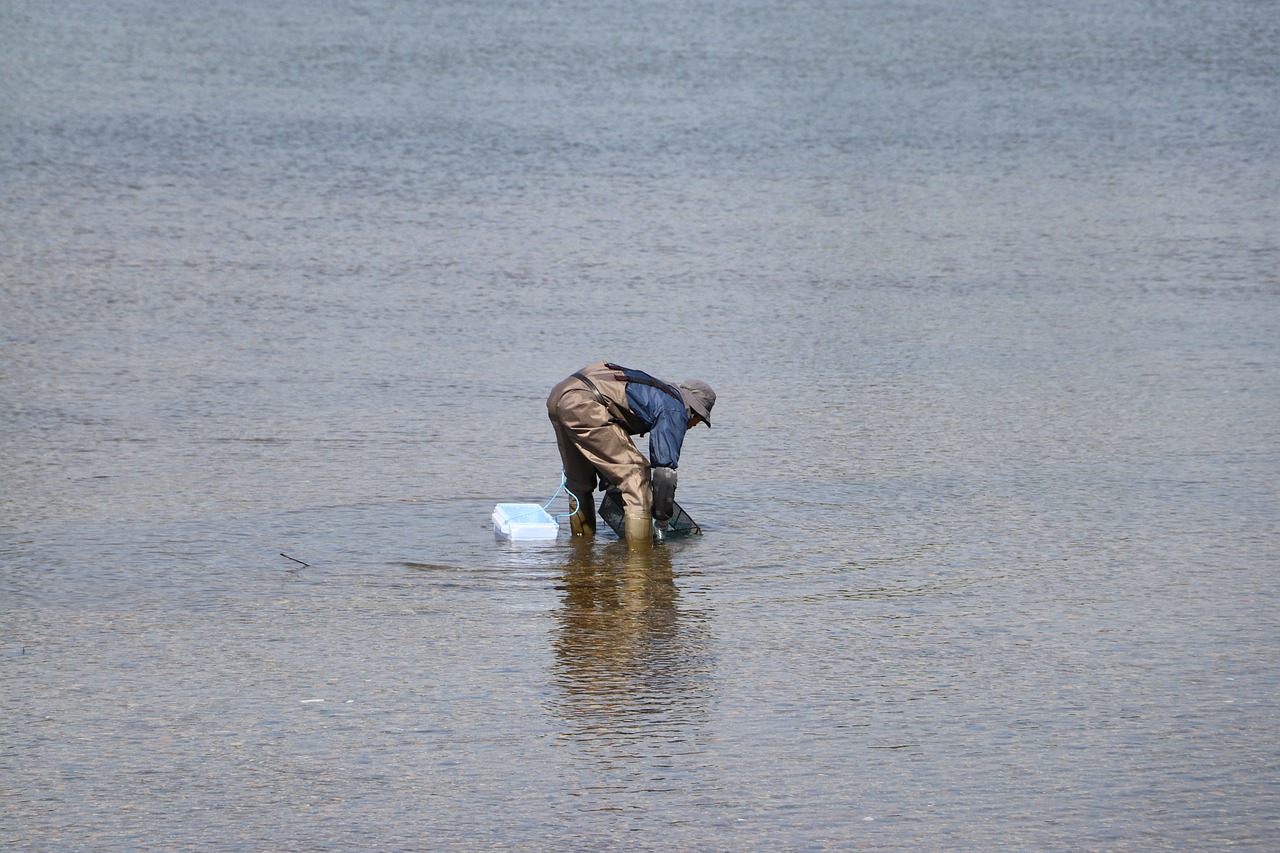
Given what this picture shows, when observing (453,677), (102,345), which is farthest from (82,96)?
(453,677)

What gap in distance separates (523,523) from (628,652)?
1.34 metres

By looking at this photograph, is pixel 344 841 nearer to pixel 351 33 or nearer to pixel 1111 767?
pixel 1111 767

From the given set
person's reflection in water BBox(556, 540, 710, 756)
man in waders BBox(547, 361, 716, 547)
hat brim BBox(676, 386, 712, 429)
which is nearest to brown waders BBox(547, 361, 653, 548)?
man in waders BBox(547, 361, 716, 547)

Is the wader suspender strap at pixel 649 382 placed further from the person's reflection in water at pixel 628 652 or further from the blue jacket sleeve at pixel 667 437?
the person's reflection in water at pixel 628 652

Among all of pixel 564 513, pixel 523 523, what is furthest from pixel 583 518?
pixel 523 523

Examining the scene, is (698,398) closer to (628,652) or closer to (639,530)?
(639,530)


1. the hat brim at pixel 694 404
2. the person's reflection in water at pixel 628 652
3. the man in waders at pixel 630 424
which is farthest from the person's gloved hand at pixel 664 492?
the hat brim at pixel 694 404

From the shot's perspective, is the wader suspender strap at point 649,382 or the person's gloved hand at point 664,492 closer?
the person's gloved hand at point 664,492

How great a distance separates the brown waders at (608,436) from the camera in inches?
281

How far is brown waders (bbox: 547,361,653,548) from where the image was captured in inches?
281

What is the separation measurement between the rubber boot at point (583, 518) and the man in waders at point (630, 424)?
3cm

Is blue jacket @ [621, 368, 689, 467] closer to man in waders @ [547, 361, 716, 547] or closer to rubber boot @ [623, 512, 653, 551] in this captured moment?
man in waders @ [547, 361, 716, 547]

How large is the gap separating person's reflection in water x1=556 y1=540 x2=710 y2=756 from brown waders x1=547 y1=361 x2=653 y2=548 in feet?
0.49

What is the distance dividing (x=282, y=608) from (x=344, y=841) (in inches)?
75.7
